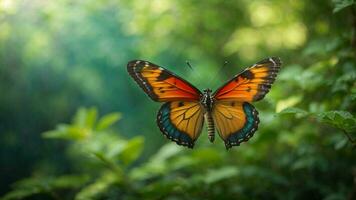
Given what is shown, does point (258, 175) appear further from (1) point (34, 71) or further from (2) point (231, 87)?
(1) point (34, 71)

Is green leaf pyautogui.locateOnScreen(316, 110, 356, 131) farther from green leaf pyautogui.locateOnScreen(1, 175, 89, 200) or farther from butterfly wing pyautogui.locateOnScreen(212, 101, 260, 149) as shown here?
green leaf pyautogui.locateOnScreen(1, 175, 89, 200)

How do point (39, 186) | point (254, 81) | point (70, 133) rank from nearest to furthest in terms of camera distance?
point (254, 81)
point (39, 186)
point (70, 133)

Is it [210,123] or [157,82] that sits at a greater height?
[157,82]

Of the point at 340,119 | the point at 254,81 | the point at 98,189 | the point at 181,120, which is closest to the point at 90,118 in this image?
the point at 98,189

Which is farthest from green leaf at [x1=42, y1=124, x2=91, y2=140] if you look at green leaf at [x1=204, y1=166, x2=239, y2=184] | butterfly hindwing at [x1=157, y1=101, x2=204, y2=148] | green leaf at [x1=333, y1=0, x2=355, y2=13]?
green leaf at [x1=333, y1=0, x2=355, y2=13]

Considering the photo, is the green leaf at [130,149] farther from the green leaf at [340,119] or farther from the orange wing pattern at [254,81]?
the green leaf at [340,119]

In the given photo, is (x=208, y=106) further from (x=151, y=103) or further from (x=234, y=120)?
(x=151, y=103)

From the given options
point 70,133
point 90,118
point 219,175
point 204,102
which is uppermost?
point 90,118

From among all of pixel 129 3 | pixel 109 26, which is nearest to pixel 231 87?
pixel 129 3
